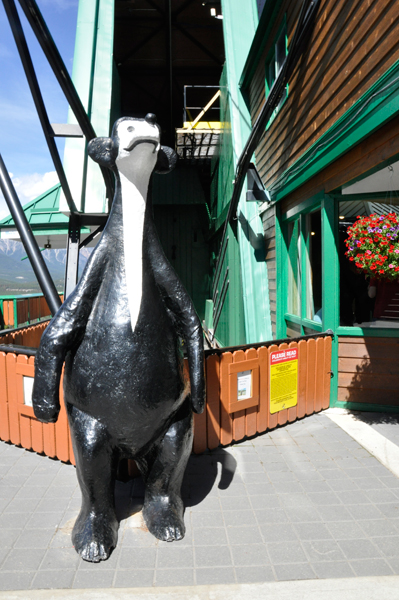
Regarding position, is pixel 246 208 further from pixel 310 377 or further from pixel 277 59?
pixel 310 377

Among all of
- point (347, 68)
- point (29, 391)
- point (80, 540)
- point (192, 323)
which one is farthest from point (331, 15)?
point (80, 540)

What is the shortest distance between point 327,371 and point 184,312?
2.99m

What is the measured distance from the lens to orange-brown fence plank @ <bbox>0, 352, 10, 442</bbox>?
3.93m

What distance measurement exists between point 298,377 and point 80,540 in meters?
2.83

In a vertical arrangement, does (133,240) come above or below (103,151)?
below

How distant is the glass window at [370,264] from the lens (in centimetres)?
344

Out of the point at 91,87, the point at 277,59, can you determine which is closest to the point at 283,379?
the point at 277,59

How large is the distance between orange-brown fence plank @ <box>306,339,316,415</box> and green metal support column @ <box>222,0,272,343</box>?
220 centimetres

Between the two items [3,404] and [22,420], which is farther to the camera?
[3,404]

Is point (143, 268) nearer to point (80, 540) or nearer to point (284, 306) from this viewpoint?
point (80, 540)

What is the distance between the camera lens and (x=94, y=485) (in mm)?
2395

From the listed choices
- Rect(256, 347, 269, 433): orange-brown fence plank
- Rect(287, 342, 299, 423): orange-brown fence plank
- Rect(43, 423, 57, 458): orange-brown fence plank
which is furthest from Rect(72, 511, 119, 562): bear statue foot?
Rect(287, 342, 299, 423): orange-brown fence plank

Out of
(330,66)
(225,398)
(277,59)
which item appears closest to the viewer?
(225,398)

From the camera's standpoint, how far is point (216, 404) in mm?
3822
